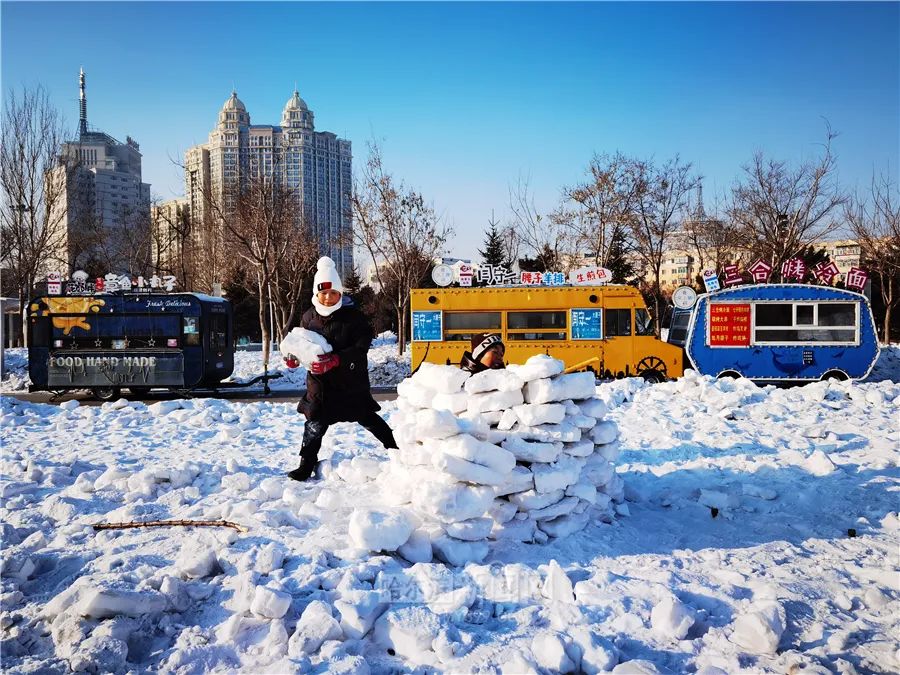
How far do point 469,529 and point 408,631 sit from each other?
1036 millimetres

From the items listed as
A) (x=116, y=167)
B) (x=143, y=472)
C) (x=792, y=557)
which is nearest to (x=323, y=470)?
(x=143, y=472)

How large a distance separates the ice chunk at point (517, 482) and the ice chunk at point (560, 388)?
0.58 metres

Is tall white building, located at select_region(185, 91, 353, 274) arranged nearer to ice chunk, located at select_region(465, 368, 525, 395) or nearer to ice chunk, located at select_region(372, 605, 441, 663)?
ice chunk, located at select_region(465, 368, 525, 395)

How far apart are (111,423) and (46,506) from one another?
4265 millimetres

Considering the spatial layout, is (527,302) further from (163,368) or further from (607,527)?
(607,527)

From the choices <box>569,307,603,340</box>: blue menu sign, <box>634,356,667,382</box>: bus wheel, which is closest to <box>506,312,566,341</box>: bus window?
<box>569,307,603,340</box>: blue menu sign

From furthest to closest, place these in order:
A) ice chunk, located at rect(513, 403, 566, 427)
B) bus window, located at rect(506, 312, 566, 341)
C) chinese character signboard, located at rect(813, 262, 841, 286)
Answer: chinese character signboard, located at rect(813, 262, 841, 286) < bus window, located at rect(506, 312, 566, 341) < ice chunk, located at rect(513, 403, 566, 427)

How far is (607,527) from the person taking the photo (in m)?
5.09

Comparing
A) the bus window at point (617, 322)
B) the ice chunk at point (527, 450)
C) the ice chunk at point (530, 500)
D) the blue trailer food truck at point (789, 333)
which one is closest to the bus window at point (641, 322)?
the bus window at point (617, 322)

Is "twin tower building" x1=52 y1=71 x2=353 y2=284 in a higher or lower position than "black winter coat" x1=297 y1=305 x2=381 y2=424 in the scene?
higher

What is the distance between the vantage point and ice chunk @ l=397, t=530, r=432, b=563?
403 cm

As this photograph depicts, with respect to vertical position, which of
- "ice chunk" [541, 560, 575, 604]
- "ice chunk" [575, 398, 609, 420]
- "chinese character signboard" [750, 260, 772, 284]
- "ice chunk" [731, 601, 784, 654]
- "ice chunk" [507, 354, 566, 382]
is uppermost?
"chinese character signboard" [750, 260, 772, 284]

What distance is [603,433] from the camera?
17.7 feet

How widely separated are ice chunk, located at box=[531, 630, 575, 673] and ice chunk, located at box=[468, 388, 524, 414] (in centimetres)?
197
